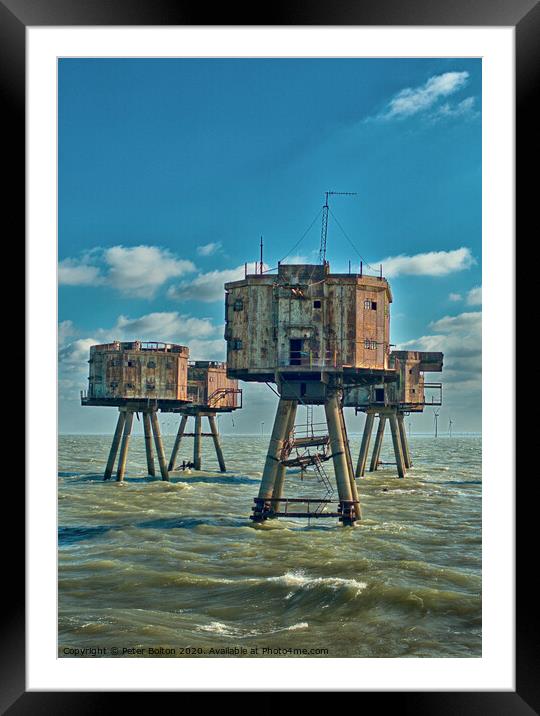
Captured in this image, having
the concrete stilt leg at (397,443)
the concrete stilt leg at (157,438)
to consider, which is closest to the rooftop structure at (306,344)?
the concrete stilt leg at (157,438)

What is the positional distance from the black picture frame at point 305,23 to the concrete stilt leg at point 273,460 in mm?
14944

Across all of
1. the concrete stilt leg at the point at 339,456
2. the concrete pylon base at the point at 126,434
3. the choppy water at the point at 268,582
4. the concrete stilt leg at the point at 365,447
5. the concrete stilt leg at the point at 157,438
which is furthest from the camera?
the concrete stilt leg at the point at 365,447

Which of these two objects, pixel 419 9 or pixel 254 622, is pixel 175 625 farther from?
pixel 419 9

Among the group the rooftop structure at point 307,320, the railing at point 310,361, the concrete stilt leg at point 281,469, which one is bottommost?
the concrete stilt leg at point 281,469

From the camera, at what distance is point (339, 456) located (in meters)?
25.8

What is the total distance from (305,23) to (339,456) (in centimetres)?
1664

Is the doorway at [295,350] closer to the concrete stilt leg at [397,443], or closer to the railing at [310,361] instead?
the railing at [310,361]

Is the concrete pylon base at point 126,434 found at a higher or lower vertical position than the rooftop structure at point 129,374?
lower

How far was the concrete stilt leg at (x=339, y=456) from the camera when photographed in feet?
84.1

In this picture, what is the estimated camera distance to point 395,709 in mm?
10852

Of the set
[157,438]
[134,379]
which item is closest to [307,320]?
[134,379]

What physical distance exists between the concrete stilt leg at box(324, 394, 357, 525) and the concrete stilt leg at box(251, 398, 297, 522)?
132cm
